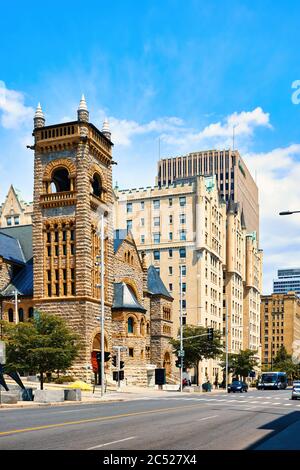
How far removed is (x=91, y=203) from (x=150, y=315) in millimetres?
24363

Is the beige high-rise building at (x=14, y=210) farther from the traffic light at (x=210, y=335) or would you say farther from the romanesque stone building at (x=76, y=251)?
the traffic light at (x=210, y=335)

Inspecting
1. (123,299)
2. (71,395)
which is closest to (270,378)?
(123,299)

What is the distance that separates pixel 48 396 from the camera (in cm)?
3619

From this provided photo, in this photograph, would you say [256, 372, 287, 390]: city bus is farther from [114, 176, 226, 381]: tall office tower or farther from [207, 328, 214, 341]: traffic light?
[207, 328, 214, 341]: traffic light

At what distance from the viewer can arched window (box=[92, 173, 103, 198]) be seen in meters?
68.7

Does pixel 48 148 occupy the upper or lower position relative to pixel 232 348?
upper

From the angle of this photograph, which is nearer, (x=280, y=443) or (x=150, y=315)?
(x=280, y=443)

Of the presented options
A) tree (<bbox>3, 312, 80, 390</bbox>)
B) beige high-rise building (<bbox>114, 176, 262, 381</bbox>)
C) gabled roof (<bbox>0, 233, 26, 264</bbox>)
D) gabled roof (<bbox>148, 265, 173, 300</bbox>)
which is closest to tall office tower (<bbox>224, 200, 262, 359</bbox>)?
beige high-rise building (<bbox>114, 176, 262, 381</bbox>)

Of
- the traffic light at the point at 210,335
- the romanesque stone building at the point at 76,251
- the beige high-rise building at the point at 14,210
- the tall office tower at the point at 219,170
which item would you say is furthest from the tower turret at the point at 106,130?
the tall office tower at the point at 219,170

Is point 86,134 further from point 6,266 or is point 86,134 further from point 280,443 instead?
point 280,443

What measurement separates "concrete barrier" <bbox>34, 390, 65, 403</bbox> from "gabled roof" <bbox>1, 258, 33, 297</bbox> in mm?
30533

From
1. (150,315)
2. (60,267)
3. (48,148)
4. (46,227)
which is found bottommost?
(150,315)
